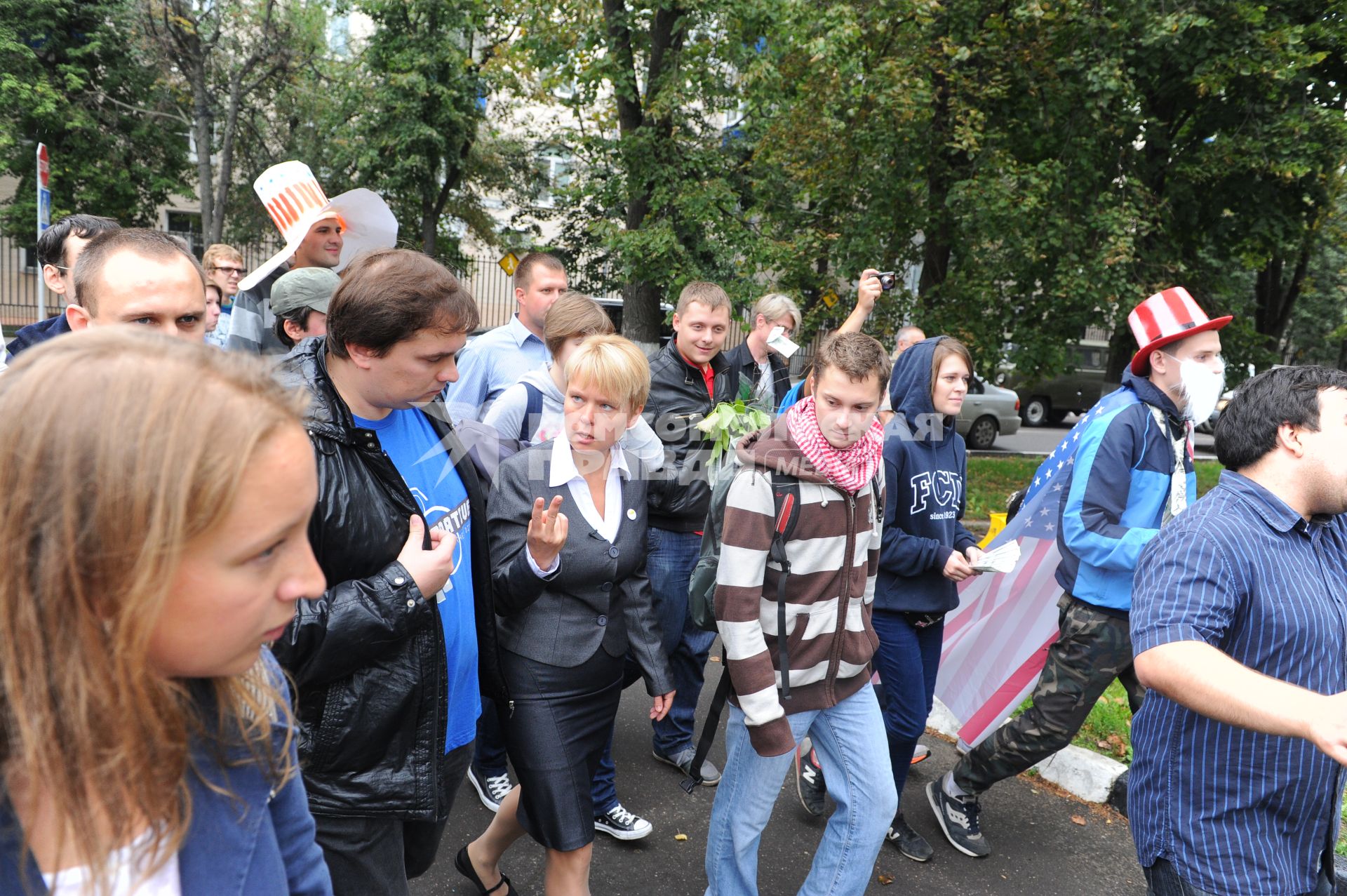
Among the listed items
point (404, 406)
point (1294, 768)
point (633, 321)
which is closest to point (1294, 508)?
point (1294, 768)

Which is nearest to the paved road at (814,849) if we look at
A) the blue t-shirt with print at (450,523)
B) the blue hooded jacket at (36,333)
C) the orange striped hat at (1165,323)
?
the blue t-shirt with print at (450,523)

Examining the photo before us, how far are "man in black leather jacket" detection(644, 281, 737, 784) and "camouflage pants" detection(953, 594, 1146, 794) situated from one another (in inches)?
52.8

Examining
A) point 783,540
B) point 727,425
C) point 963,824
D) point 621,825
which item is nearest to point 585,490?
point 783,540

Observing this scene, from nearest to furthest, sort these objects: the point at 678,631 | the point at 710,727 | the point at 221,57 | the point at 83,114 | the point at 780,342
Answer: the point at 710,727 → the point at 678,631 → the point at 780,342 → the point at 221,57 → the point at 83,114

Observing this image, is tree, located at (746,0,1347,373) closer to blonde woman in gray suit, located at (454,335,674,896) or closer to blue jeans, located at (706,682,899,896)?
blonde woman in gray suit, located at (454,335,674,896)

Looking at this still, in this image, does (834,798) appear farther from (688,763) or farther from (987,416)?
(987,416)

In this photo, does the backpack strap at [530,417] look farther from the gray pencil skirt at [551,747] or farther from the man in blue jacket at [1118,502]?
the man in blue jacket at [1118,502]

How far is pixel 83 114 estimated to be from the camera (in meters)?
21.0

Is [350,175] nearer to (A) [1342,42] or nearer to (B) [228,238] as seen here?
(B) [228,238]

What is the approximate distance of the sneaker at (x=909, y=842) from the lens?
3.87 meters

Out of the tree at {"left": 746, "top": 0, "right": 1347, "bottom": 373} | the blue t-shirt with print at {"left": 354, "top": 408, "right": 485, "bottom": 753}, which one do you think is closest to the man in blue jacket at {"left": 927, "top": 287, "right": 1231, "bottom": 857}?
the blue t-shirt with print at {"left": 354, "top": 408, "right": 485, "bottom": 753}

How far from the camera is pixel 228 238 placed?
77.5 feet

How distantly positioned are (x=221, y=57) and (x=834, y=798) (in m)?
21.0

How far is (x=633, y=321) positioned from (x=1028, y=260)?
210 inches
